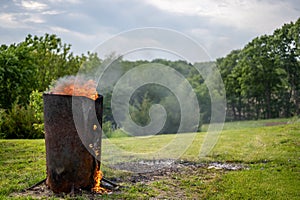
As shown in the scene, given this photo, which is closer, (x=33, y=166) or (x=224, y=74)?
(x=33, y=166)

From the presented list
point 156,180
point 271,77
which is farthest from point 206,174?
point 271,77

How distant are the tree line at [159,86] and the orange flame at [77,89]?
47.7 inches

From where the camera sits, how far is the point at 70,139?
16.7 ft

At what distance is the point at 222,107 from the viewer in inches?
349

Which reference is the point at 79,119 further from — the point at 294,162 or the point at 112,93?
the point at 294,162

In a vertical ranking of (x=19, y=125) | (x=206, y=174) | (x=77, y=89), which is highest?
(x=77, y=89)

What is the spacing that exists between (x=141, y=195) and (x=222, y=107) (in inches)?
159

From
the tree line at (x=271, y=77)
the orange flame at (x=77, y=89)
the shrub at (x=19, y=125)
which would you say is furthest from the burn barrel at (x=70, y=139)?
the tree line at (x=271, y=77)

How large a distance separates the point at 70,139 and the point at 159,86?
11.6 feet

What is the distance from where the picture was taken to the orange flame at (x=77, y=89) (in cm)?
532

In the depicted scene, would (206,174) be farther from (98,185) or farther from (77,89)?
(77,89)

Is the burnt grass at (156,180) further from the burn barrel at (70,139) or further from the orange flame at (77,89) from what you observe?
the orange flame at (77,89)

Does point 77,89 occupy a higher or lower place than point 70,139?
higher

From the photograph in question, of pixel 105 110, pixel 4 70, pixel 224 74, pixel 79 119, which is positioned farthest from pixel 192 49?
pixel 224 74
